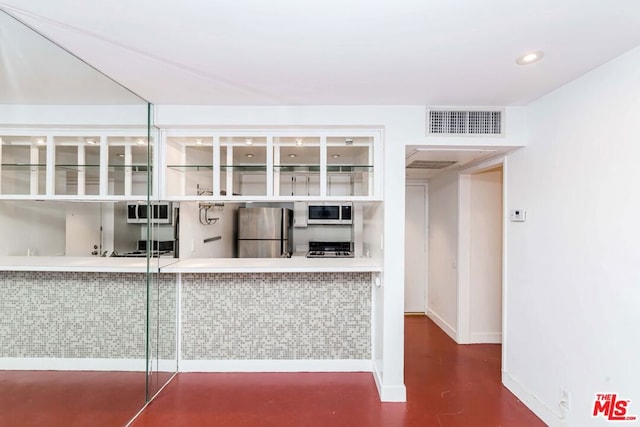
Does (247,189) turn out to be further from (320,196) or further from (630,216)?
(630,216)

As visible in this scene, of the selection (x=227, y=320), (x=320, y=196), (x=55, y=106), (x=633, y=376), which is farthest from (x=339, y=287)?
(x=55, y=106)

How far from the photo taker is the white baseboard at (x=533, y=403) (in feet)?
6.68

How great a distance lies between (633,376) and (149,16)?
10.0 feet

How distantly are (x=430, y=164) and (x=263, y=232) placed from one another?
258 cm

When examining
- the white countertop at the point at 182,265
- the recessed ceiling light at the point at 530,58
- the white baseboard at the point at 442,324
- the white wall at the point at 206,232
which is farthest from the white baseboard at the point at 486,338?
the white wall at the point at 206,232

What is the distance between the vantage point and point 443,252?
4031 millimetres

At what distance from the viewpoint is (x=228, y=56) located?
163cm

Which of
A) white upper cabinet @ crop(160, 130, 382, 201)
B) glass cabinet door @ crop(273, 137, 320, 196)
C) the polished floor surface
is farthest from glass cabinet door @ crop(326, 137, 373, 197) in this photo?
the polished floor surface

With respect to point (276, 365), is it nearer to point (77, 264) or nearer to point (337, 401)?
point (337, 401)

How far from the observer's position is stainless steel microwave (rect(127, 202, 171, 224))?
2.16 m

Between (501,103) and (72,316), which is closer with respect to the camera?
(72,316)

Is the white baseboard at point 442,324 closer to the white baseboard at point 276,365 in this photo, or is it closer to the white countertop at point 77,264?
the white baseboard at point 276,365

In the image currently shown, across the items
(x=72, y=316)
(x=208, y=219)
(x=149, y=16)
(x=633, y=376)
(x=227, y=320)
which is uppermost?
(x=149, y=16)

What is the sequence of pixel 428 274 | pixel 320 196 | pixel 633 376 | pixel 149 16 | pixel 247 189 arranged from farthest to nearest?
pixel 428 274 < pixel 247 189 < pixel 320 196 < pixel 633 376 < pixel 149 16
